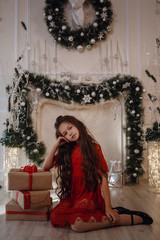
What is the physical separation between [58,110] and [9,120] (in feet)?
3.32

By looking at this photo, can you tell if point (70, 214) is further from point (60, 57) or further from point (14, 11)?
point (14, 11)

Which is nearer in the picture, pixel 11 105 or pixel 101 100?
pixel 11 105

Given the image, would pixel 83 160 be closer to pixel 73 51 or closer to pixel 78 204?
pixel 78 204

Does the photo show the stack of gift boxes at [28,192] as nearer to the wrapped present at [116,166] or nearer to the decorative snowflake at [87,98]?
the wrapped present at [116,166]

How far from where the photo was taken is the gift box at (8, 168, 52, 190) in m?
2.68

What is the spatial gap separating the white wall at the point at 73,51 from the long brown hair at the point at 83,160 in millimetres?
2554

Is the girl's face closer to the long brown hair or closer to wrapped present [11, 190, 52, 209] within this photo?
the long brown hair

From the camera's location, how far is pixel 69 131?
268 cm

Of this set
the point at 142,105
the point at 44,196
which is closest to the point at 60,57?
the point at 142,105

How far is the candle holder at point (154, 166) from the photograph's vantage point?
397cm

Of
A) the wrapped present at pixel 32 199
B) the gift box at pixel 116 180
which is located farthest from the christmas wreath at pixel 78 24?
Answer: the wrapped present at pixel 32 199

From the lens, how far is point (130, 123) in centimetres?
473

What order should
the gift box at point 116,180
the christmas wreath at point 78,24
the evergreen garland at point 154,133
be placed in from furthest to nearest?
the christmas wreath at point 78,24 → the gift box at point 116,180 → the evergreen garland at point 154,133

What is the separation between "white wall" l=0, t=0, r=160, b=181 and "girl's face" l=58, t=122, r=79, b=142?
8.31 feet
